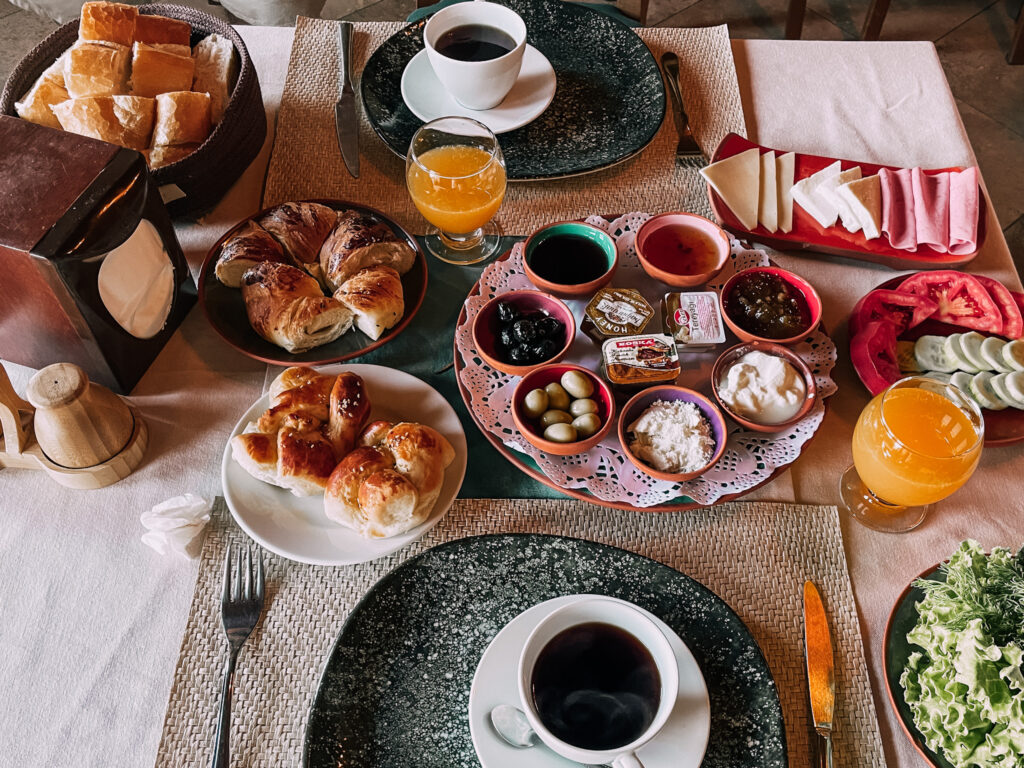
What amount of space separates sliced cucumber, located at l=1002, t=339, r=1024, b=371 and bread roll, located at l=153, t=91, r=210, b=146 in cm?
131

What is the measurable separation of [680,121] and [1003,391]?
0.77m

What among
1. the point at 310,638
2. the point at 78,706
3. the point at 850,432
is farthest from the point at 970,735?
the point at 78,706

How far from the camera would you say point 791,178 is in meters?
1.38

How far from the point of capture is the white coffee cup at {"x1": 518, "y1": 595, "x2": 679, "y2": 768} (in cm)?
73

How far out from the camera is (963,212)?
131 centimetres

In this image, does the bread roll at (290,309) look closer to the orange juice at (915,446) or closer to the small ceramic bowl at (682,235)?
the small ceramic bowl at (682,235)

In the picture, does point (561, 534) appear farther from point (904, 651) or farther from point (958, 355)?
point (958, 355)

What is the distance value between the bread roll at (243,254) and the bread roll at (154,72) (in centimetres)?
30

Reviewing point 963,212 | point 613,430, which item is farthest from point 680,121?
point 613,430

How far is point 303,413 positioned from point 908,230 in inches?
41.4

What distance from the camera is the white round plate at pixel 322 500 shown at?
966 millimetres

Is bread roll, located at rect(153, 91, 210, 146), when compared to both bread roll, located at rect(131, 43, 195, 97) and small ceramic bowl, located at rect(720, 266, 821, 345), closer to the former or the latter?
bread roll, located at rect(131, 43, 195, 97)

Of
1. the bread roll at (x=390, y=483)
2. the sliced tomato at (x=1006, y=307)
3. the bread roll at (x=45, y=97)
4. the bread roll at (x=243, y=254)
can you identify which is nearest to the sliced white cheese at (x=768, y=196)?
the sliced tomato at (x=1006, y=307)

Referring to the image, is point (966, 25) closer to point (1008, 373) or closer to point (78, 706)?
point (1008, 373)
